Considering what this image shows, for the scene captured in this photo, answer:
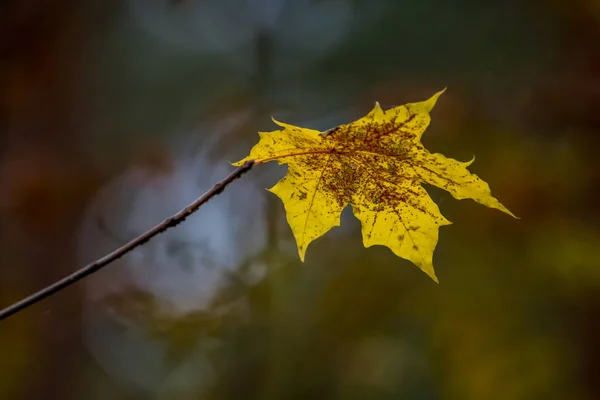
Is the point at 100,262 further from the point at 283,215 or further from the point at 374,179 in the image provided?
the point at 283,215

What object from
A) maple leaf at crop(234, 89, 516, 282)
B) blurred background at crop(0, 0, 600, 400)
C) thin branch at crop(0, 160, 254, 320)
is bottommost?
thin branch at crop(0, 160, 254, 320)

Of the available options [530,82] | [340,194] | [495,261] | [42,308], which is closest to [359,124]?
[340,194]

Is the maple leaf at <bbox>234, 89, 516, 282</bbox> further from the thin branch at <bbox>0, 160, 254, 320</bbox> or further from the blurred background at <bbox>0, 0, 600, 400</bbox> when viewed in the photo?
the blurred background at <bbox>0, 0, 600, 400</bbox>

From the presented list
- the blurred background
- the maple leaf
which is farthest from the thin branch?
the blurred background

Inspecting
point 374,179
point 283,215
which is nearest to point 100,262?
point 374,179

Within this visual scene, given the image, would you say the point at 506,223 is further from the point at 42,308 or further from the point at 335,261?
the point at 42,308

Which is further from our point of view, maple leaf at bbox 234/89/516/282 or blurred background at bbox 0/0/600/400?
blurred background at bbox 0/0/600/400
